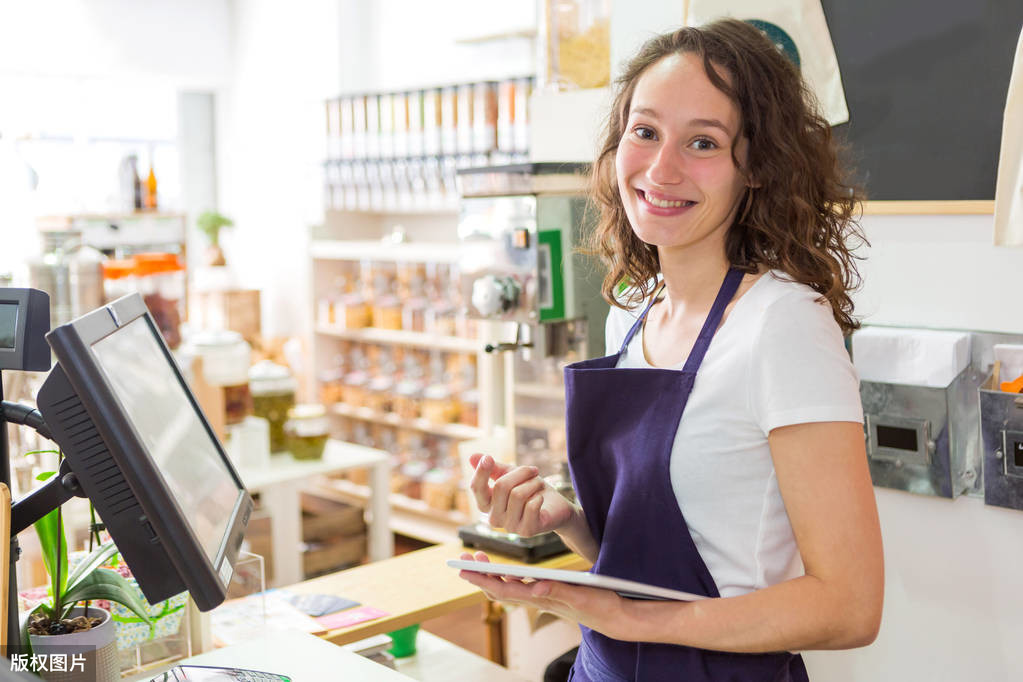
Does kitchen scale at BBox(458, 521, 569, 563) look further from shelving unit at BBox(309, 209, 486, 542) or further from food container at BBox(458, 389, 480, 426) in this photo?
food container at BBox(458, 389, 480, 426)

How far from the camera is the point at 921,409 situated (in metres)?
1.75

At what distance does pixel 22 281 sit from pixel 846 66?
8.71ft

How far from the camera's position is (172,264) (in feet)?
12.8

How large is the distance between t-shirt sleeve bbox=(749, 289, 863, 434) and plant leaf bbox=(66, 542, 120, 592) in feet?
3.06

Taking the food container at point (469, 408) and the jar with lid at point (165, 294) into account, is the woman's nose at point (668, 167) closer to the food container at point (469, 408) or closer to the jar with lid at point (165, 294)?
the jar with lid at point (165, 294)

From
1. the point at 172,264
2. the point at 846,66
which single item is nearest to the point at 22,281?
the point at 172,264

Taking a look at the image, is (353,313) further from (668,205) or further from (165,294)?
(668,205)

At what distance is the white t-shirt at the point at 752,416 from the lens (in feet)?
3.78

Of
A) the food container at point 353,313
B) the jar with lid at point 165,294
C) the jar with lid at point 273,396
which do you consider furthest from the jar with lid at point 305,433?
the food container at point 353,313

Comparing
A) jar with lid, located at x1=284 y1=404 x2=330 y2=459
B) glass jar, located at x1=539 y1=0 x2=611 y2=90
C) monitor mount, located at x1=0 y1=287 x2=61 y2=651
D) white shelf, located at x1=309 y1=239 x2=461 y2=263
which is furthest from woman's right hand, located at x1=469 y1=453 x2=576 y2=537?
white shelf, located at x1=309 y1=239 x2=461 y2=263

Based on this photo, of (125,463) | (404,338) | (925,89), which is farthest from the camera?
(404,338)

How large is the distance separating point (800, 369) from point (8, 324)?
3.07ft

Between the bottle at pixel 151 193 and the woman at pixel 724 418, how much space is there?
5.62 meters

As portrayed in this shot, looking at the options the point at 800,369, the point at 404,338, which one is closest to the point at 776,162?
the point at 800,369
